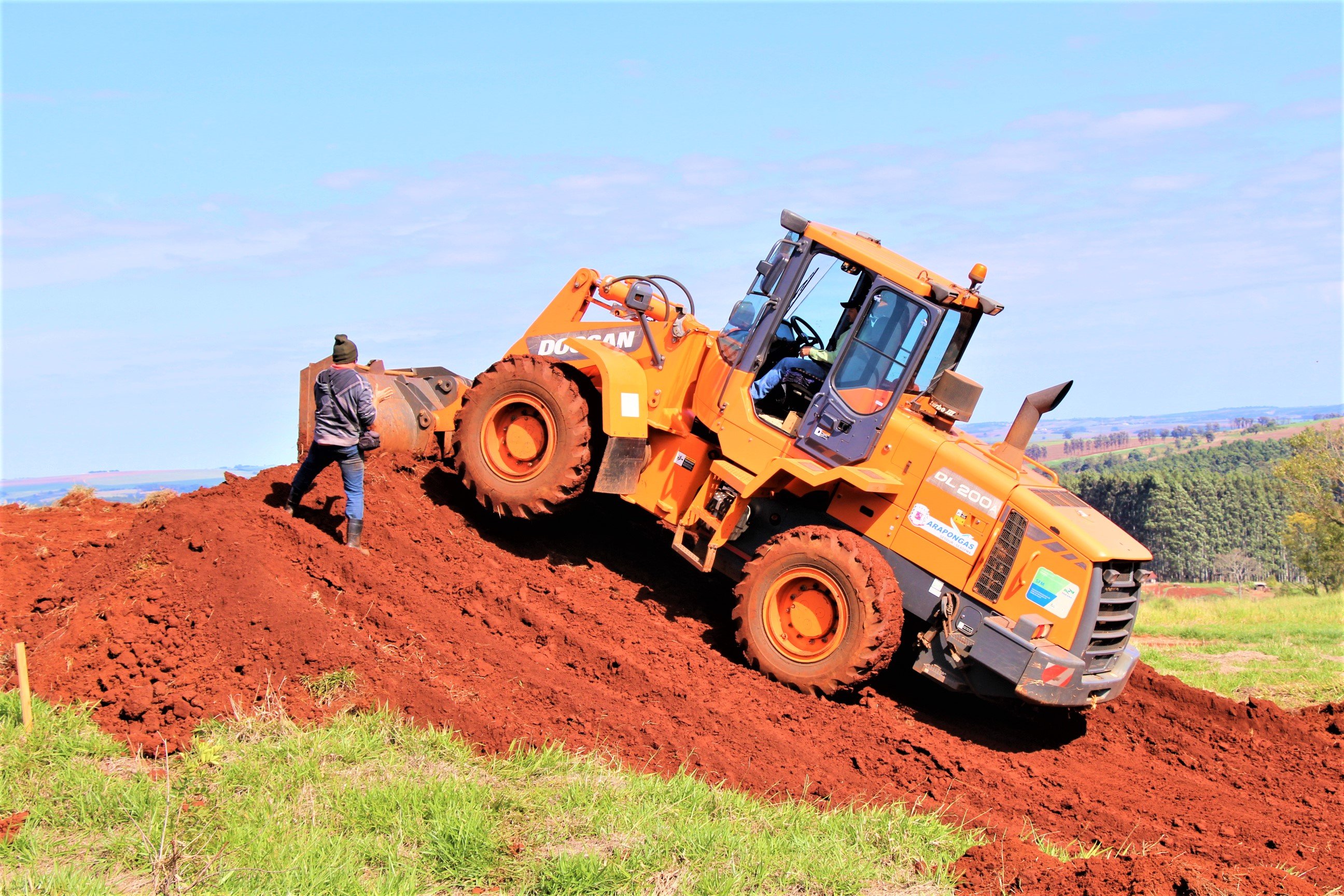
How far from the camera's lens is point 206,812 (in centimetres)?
512

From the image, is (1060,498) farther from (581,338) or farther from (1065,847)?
(581,338)

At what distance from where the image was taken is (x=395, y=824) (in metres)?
5.10

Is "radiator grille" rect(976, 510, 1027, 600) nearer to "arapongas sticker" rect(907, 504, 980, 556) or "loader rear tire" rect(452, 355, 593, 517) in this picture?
"arapongas sticker" rect(907, 504, 980, 556)

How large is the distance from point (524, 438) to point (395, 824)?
13.7ft

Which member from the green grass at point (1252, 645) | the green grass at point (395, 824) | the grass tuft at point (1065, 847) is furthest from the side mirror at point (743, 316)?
the green grass at point (1252, 645)

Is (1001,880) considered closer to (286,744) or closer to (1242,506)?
(286,744)

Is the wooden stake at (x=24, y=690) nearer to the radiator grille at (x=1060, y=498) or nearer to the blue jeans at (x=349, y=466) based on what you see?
the blue jeans at (x=349, y=466)

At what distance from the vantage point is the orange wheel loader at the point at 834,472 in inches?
287

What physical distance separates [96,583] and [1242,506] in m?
82.3

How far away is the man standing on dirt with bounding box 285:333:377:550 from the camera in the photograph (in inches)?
320

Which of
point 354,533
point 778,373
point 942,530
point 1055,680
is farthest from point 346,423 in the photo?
point 1055,680

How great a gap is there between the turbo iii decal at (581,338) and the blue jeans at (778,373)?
1198mm

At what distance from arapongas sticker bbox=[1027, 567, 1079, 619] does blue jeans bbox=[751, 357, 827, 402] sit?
229 centimetres

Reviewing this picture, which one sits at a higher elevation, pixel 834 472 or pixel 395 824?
pixel 834 472
